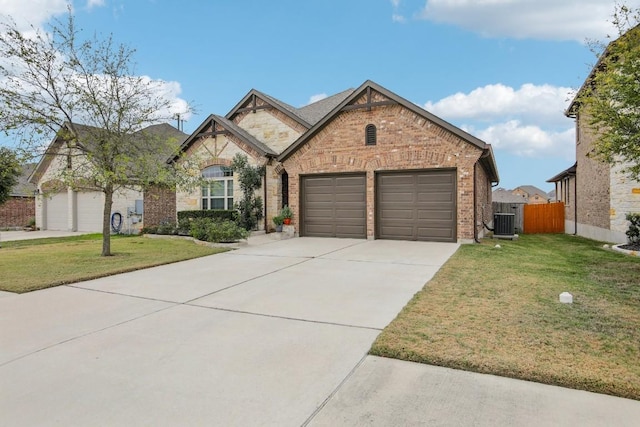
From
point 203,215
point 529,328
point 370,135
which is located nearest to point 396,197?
point 370,135

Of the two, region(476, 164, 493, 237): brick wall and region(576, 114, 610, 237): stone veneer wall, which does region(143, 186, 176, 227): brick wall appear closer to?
region(476, 164, 493, 237): brick wall

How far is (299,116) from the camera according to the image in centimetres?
1862

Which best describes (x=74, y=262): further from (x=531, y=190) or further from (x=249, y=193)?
(x=531, y=190)

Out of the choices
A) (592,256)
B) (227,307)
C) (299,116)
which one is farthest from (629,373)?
(299,116)

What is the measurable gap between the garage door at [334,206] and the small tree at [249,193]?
7.87ft

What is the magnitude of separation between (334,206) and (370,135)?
3.03 m

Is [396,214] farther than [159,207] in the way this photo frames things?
No

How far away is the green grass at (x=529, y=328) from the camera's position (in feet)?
10.5

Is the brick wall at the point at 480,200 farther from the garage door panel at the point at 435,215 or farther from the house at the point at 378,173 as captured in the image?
the garage door panel at the point at 435,215

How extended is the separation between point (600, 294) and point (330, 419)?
17.7 feet

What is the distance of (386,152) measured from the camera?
43.8 feet

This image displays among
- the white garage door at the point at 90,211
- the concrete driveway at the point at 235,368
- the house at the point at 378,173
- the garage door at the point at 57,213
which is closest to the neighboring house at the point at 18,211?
the garage door at the point at 57,213

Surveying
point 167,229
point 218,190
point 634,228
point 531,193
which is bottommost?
point 167,229

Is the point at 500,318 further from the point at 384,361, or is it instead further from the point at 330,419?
the point at 330,419
